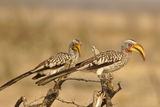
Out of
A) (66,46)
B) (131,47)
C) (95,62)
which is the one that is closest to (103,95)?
(95,62)

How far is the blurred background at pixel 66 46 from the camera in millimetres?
10375

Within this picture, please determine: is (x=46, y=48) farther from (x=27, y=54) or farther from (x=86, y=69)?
(x=86, y=69)

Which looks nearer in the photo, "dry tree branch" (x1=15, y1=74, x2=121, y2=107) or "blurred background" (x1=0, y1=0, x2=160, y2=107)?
"dry tree branch" (x1=15, y1=74, x2=121, y2=107)

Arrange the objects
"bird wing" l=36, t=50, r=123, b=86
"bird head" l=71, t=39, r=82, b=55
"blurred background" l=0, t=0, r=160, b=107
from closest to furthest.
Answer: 1. "bird wing" l=36, t=50, r=123, b=86
2. "bird head" l=71, t=39, r=82, b=55
3. "blurred background" l=0, t=0, r=160, b=107

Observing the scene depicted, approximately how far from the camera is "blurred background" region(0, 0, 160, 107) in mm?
Answer: 10375

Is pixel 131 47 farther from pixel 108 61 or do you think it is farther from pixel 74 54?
pixel 74 54

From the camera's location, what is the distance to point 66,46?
12664mm

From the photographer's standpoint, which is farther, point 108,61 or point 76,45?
point 76,45

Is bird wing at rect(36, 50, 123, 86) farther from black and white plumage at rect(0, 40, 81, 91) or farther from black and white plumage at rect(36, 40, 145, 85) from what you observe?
black and white plumage at rect(0, 40, 81, 91)

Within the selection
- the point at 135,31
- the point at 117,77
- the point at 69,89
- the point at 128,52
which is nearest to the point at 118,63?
the point at 128,52

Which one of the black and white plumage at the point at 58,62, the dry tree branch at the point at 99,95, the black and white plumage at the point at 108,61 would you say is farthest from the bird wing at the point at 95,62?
the black and white plumage at the point at 58,62

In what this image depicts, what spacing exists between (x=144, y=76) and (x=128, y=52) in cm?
689

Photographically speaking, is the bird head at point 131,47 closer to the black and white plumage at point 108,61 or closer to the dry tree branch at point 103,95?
the black and white plumage at point 108,61

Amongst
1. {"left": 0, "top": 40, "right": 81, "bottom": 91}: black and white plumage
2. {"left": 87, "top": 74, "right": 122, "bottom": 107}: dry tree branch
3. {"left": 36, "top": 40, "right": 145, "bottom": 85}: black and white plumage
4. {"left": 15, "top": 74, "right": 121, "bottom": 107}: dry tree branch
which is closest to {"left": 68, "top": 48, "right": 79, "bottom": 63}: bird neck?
{"left": 0, "top": 40, "right": 81, "bottom": 91}: black and white plumage
